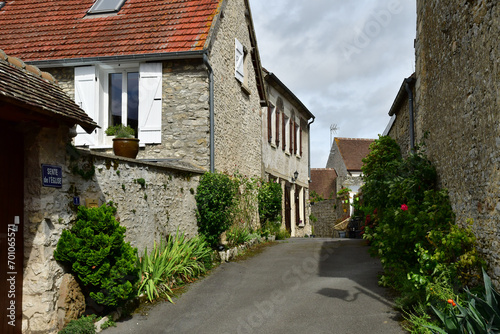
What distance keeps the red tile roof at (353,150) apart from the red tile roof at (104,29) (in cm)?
2423

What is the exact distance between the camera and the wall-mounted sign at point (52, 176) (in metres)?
5.53

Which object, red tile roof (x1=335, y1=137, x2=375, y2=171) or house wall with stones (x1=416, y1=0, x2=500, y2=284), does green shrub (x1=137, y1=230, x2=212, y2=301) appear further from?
red tile roof (x1=335, y1=137, x2=375, y2=171)

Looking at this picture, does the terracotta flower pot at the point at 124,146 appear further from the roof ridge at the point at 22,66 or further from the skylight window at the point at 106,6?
the skylight window at the point at 106,6

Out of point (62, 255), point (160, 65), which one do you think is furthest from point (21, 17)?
point (62, 255)

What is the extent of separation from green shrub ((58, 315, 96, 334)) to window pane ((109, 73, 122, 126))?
6400 mm

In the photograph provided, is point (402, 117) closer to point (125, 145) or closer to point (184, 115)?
point (184, 115)

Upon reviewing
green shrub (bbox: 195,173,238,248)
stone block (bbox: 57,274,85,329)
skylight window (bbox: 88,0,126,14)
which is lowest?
stone block (bbox: 57,274,85,329)

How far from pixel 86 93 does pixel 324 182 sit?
2592cm

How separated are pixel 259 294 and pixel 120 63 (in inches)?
247

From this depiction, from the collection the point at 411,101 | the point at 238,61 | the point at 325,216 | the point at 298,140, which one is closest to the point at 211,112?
the point at 238,61

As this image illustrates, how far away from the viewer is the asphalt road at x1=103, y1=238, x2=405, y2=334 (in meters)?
5.98

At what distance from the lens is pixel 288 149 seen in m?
20.1

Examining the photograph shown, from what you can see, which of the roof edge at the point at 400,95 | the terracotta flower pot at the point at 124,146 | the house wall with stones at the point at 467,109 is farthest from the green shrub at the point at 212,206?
the house wall with stones at the point at 467,109

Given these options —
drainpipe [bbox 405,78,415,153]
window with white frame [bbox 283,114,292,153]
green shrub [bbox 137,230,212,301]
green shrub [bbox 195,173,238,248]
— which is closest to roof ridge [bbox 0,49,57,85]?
green shrub [bbox 137,230,212,301]
